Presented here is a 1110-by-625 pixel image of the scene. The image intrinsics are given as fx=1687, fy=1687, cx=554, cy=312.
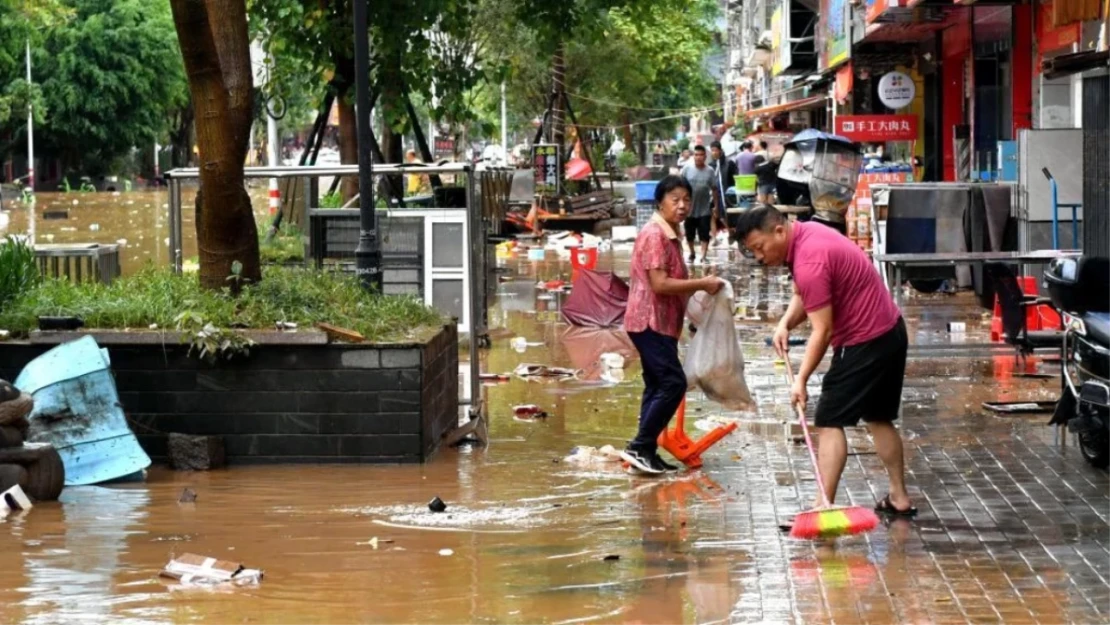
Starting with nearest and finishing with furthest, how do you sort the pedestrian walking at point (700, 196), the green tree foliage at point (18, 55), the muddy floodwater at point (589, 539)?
1. the muddy floodwater at point (589, 539)
2. the pedestrian walking at point (700, 196)
3. the green tree foliage at point (18, 55)

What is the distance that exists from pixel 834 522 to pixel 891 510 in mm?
897

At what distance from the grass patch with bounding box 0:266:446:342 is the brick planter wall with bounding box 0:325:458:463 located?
195 millimetres

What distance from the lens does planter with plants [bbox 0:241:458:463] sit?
950cm

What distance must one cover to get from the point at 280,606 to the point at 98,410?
119 inches

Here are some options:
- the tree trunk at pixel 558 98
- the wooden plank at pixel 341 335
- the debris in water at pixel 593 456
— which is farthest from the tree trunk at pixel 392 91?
the tree trunk at pixel 558 98

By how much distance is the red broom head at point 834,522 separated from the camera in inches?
293

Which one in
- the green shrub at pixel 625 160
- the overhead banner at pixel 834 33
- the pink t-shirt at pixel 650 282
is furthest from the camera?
the green shrub at pixel 625 160

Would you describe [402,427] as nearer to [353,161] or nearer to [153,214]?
[353,161]

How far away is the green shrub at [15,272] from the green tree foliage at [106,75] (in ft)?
Answer: 198

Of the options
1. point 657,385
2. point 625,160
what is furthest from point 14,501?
point 625,160

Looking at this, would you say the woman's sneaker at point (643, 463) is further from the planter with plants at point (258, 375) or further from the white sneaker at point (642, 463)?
the planter with plants at point (258, 375)

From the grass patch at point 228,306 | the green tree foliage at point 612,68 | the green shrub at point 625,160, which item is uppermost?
the green tree foliage at point 612,68

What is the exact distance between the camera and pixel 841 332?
26.5 feet

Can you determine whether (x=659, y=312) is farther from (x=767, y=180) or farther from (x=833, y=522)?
(x=767, y=180)
